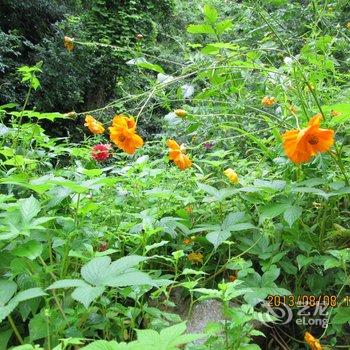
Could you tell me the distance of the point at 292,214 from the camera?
0.90 metres

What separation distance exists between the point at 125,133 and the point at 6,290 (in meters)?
0.61

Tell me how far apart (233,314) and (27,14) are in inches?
263

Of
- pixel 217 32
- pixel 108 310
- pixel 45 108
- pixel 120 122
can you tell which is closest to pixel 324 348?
pixel 108 310

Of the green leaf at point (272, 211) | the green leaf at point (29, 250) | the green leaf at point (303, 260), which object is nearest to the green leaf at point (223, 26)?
the green leaf at point (272, 211)

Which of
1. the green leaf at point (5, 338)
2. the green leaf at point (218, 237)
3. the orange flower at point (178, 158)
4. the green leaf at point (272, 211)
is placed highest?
the orange flower at point (178, 158)

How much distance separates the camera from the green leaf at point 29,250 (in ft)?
2.31

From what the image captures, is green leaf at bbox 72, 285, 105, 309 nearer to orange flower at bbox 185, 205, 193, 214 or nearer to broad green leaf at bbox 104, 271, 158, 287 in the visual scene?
broad green leaf at bbox 104, 271, 158, 287

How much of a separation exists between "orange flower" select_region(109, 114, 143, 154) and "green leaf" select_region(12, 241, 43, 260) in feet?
1.69

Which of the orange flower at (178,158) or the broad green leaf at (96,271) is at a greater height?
the broad green leaf at (96,271)

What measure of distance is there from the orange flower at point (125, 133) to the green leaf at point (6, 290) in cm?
58

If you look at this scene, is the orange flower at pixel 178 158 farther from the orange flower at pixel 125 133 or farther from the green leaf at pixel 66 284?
the green leaf at pixel 66 284

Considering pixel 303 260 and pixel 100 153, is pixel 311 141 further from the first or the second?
pixel 100 153

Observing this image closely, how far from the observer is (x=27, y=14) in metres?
6.34

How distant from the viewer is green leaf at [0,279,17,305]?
2.15 ft
